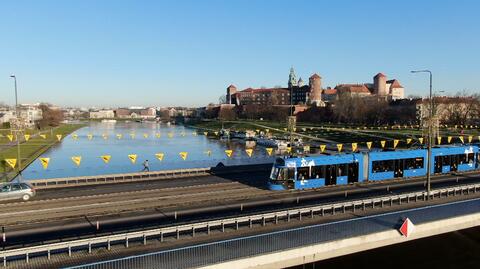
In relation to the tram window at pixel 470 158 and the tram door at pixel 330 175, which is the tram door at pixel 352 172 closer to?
the tram door at pixel 330 175

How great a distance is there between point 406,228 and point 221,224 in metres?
8.75

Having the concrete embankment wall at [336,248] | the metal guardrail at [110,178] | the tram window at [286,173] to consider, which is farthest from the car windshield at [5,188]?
the concrete embankment wall at [336,248]

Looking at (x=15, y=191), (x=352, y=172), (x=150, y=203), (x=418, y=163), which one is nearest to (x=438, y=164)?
(x=418, y=163)

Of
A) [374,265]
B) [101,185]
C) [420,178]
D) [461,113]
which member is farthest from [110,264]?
[461,113]

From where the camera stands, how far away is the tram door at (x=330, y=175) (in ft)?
110

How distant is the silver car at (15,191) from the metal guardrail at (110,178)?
4.66 meters

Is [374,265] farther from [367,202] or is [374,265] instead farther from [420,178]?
[420,178]

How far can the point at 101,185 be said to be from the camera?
115 feet

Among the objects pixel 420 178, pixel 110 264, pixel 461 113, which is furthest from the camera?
pixel 461 113

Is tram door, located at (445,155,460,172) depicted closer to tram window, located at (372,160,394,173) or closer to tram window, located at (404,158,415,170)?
tram window, located at (404,158,415,170)

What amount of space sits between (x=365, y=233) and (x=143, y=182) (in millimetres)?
21924

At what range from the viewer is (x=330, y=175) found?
33.6m

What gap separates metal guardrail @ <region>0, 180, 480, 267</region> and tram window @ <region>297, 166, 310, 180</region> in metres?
6.86

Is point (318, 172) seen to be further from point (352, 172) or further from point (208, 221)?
point (208, 221)
